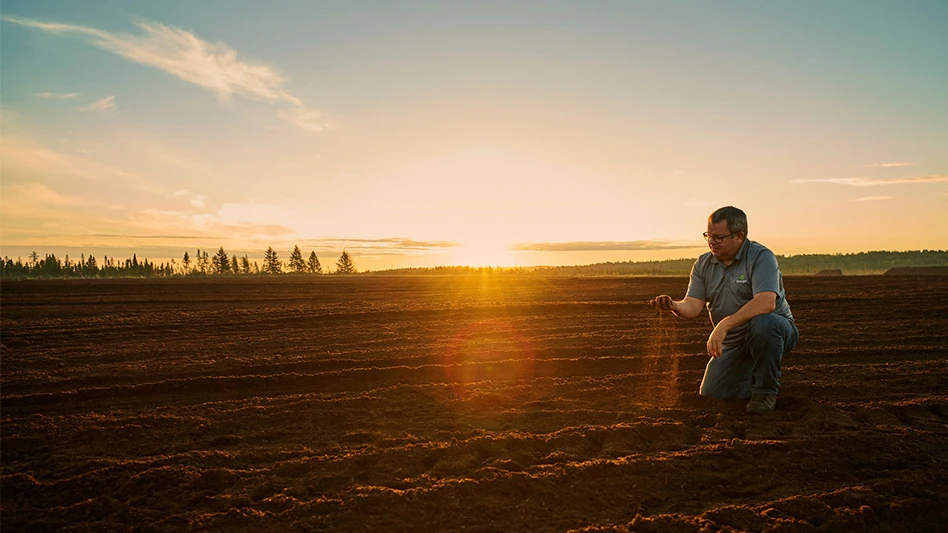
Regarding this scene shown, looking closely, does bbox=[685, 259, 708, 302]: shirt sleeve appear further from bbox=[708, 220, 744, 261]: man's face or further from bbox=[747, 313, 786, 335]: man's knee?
bbox=[747, 313, 786, 335]: man's knee

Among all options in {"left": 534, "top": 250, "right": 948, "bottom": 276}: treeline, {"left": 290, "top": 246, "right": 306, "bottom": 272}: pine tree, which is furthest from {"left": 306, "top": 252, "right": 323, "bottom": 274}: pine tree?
{"left": 534, "top": 250, "right": 948, "bottom": 276}: treeline

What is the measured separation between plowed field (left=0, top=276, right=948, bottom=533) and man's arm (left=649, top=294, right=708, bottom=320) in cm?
89

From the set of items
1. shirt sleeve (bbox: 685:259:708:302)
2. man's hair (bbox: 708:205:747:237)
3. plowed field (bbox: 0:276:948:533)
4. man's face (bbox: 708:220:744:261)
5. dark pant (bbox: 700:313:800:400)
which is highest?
man's hair (bbox: 708:205:747:237)

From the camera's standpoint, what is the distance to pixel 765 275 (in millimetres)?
4441

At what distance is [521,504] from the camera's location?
119 inches

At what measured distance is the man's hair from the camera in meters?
4.57

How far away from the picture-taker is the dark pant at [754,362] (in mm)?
4527

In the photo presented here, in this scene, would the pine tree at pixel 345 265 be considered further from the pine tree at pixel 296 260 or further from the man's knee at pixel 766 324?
the man's knee at pixel 766 324

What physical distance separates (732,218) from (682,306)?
38.8 inches

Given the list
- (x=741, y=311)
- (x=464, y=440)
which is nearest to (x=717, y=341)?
(x=741, y=311)

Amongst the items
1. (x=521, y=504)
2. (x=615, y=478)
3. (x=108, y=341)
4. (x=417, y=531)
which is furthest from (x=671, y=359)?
(x=108, y=341)

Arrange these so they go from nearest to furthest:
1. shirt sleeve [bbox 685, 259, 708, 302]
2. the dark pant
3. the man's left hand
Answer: the man's left hand < the dark pant < shirt sleeve [bbox 685, 259, 708, 302]

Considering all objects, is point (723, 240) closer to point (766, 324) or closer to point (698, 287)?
point (698, 287)

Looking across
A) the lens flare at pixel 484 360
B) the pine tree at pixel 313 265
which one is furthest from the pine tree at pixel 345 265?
the lens flare at pixel 484 360
